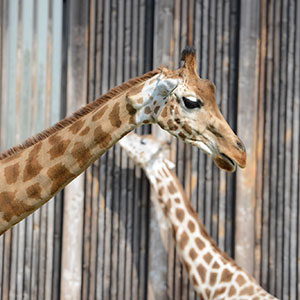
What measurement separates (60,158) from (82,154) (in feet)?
A: 0.38

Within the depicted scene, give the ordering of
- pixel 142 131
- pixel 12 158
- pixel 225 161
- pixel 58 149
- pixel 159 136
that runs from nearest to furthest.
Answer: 1. pixel 225 161
2. pixel 58 149
3. pixel 12 158
4. pixel 159 136
5. pixel 142 131

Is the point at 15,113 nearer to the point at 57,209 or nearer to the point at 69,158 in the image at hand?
the point at 57,209

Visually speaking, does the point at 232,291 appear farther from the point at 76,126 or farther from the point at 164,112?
the point at 76,126

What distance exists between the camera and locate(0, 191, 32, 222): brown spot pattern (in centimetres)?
237

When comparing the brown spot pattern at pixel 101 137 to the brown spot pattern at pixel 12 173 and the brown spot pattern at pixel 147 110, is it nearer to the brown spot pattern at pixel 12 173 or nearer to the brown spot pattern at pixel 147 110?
the brown spot pattern at pixel 147 110

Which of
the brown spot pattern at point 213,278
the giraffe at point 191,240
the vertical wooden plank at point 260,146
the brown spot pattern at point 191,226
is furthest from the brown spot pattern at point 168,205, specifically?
the vertical wooden plank at point 260,146

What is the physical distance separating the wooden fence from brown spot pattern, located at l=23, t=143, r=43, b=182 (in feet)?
5.80

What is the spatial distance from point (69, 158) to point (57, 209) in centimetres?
206

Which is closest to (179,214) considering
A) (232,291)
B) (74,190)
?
(232,291)

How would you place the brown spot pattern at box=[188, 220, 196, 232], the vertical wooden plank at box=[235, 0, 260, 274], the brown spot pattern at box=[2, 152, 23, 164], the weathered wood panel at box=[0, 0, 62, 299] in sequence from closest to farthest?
the brown spot pattern at box=[2, 152, 23, 164] < the brown spot pattern at box=[188, 220, 196, 232] < the vertical wooden plank at box=[235, 0, 260, 274] < the weathered wood panel at box=[0, 0, 62, 299]

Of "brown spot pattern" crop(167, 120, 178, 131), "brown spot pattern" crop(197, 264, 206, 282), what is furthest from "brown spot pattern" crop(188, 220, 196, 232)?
"brown spot pattern" crop(167, 120, 178, 131)

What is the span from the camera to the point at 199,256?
11.5 ft

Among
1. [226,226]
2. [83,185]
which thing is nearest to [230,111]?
[226,226]

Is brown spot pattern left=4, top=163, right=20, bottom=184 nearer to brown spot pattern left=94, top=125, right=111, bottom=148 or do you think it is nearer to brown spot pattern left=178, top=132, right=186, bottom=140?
brown spot pattern left=94, top=125, right=111, bottom=148
